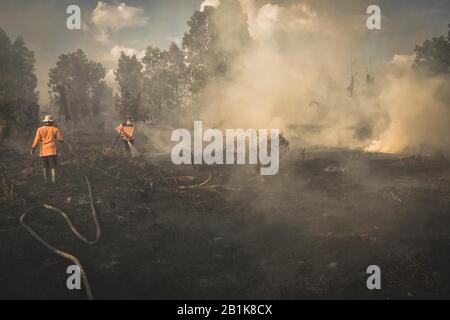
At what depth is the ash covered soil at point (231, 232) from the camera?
4996mm

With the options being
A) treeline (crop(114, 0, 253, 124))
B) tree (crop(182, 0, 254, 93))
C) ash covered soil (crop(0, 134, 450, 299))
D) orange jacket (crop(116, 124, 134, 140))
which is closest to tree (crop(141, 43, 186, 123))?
treeline (crop(114, 0, 253, 124))

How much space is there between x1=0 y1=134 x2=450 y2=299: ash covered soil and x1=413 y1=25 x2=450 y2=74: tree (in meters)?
18.9

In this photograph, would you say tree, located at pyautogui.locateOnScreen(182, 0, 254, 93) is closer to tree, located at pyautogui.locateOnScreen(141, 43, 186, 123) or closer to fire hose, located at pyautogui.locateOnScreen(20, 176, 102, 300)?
tree, located at pyautogui.locateOnScreen(141, 43, 186, 123)

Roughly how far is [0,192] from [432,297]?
31.0ft

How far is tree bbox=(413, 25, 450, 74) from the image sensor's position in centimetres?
2587

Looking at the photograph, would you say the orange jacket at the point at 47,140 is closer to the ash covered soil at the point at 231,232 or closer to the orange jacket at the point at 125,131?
the ash covered soil at the point at 231,232

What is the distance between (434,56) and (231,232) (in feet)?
97.7

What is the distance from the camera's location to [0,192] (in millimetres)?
8391

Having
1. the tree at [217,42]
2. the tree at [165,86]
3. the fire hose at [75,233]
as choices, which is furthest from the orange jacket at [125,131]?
the tree at [165,86]

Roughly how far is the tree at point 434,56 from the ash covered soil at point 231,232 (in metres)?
18.9

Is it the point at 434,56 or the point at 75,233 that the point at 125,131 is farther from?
the point at 434,56

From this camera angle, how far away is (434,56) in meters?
28.4

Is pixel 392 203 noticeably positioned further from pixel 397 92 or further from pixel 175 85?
pixel 175 85

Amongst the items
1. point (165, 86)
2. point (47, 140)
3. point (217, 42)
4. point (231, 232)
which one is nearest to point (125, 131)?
point (47, 140)
